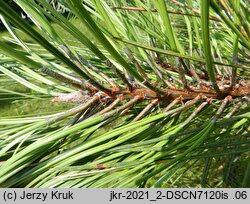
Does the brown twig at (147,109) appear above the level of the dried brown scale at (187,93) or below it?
below

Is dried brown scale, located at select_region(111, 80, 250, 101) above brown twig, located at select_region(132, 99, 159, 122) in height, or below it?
above

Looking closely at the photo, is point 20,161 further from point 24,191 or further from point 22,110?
point 22,110

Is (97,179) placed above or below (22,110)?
below

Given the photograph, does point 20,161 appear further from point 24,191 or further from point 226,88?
point 226,88

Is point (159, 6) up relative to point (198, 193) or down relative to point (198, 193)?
up

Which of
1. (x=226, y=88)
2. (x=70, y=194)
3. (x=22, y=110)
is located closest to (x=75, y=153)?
(x=70, y=194)

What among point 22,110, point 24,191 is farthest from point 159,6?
point 22,110

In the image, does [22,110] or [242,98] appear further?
[22,110]

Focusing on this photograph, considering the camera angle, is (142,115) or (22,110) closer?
(142,115)

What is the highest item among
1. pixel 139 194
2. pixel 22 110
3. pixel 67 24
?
pixel 22 110
